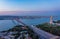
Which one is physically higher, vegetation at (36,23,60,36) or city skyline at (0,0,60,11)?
city skyline at (0,0,60,11)

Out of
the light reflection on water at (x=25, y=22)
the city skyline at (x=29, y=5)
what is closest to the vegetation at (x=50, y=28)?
the light reflection on water at (x=25, y=22)

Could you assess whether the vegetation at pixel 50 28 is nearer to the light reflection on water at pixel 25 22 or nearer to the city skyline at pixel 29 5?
the light reflection on water at pixel 25 22

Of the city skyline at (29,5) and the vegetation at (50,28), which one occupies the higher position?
the city skyline at (29,5)

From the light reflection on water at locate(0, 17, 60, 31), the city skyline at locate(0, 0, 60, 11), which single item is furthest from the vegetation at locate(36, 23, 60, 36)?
the city skyline at locate(0, 0, 60, 11)

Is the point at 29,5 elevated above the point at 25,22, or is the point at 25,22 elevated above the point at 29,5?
the point at 29,5

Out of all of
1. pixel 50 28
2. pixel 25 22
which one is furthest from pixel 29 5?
pixel 50 28

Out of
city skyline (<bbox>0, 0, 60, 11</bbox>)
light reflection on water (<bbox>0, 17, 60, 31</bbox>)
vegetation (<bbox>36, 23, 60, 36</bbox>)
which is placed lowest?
vegetation (<bbox>36, 23, 60, 36</bbox>)

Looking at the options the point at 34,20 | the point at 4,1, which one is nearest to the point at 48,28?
the point at 34,20

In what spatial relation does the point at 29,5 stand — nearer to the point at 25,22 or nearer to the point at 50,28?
the point at 25,22

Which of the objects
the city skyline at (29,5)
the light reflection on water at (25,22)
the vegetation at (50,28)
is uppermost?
the city skyline at (29,5)

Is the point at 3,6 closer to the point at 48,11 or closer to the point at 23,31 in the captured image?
the point at 23,31

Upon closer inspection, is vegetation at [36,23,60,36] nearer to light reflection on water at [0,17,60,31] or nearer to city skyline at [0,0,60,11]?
light reflection on water at [0,17,60,31]
